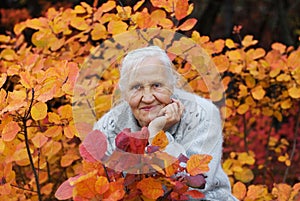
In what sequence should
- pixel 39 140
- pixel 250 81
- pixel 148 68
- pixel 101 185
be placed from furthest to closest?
pixel 250 81 → pixel 39 140 → pixel 148 68 → pixel 101 185

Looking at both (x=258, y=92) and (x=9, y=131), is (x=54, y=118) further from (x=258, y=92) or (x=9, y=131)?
(x=258, y=92)

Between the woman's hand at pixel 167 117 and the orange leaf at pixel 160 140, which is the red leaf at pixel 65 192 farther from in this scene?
the woman's hand at pixel 167 117

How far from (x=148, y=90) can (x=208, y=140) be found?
0.27 meters

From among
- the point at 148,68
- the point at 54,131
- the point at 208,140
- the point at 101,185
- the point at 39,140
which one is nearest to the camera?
the point at 101,185

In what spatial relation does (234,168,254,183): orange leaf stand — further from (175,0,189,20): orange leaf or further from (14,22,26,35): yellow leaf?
(14,22,26,35): yellow leaf

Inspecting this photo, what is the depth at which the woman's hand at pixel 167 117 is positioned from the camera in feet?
5.04

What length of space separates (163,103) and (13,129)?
45 cm

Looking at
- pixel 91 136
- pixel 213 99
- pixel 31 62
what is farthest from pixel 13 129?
pixel 213 99

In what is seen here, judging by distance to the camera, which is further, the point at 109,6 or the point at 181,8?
the point at 109,6

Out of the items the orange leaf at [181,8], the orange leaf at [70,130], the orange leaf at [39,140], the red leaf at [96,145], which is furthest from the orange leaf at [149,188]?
the orange leaf at [181,8]

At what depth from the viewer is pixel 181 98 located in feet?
5.69

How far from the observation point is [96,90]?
2041 mm

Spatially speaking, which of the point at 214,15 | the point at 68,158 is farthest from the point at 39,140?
Answer: the point at 214,15

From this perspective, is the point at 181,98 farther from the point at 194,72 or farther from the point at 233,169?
the point at 233,169
